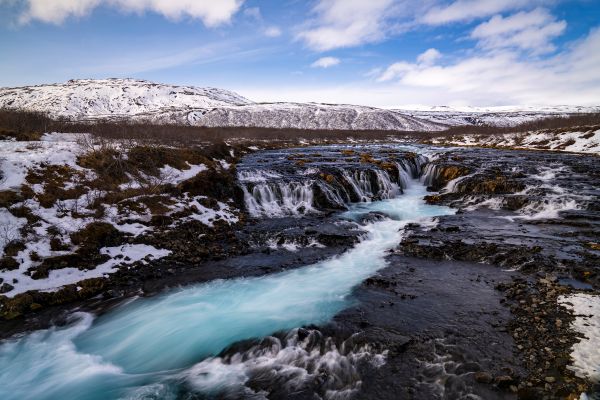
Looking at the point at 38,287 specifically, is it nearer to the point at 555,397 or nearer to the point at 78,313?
the point at 78,313

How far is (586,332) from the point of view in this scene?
733 centimetres

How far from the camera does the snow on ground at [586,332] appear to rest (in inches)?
245

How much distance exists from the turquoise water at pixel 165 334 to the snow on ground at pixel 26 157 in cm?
832

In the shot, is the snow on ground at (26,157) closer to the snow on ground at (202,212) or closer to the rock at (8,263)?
the rock at (8,263)

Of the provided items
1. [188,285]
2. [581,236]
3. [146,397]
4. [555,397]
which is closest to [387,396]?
[555,397]

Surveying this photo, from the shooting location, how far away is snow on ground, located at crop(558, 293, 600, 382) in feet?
20.5

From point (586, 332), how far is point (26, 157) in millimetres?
21185

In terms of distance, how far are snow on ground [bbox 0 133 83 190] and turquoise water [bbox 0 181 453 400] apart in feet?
27.3

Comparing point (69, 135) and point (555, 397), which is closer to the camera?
point (555, 397)

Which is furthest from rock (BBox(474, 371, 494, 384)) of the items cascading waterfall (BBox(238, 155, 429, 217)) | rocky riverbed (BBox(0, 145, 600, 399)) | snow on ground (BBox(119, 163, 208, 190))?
snow on ground (BBox(119, 163, 208, 190))

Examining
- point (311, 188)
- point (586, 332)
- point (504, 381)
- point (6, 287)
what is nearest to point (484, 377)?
point (504, 381)

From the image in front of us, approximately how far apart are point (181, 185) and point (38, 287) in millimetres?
9405


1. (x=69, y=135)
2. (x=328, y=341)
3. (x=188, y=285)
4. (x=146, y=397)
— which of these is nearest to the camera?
(x=146, y=397)

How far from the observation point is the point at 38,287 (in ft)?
34.4
